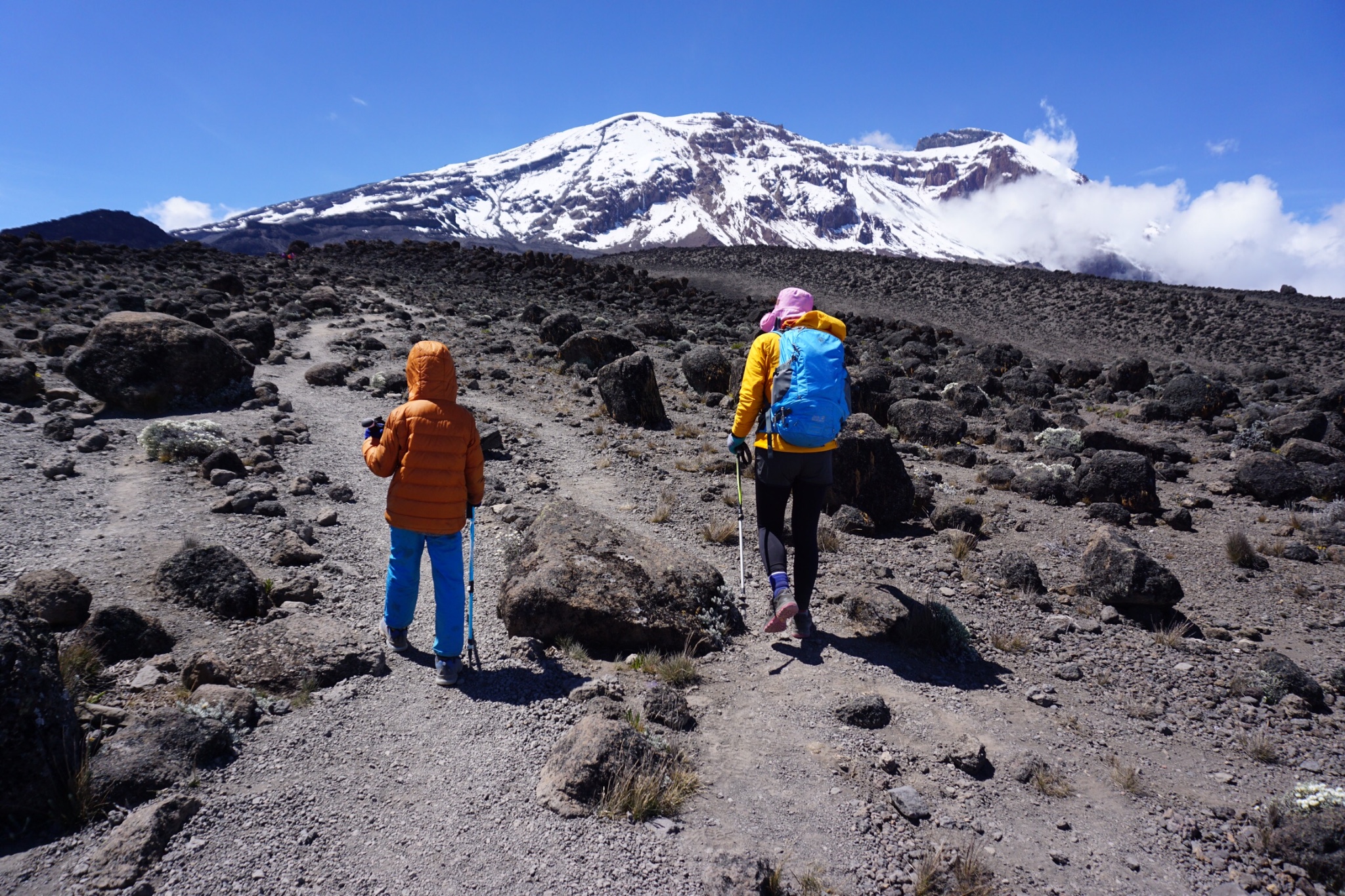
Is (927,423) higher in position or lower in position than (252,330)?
lower

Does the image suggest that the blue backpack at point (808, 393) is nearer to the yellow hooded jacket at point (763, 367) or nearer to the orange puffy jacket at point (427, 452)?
the yellow hooded jacket at point (763, 367)

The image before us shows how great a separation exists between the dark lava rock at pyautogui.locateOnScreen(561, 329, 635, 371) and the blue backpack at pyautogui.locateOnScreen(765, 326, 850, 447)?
1035cm

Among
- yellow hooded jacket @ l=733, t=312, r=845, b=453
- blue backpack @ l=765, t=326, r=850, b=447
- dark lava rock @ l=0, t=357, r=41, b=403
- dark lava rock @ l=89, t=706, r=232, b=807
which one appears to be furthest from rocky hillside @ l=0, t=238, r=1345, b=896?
blue backpack @ l=765, t=326, r=850, b=447

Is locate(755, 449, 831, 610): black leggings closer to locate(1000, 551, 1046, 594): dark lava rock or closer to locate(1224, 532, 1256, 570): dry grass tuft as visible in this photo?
locate(1000, 551, 1046, 594): dark lava rock

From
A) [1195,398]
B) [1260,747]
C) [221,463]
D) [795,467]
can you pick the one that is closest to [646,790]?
[795,467]

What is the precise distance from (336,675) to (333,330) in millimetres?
15291

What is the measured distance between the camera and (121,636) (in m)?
3.58

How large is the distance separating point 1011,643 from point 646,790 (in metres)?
3.17

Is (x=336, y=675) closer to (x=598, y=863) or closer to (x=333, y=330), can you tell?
(x=598, y=863)

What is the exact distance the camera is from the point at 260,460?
7398mm

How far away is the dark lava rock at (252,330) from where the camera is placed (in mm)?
13141

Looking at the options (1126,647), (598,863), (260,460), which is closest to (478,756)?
(598,863)

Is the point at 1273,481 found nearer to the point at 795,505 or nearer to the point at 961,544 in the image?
the point at 961,544

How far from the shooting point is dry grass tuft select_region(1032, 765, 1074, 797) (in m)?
3.28
